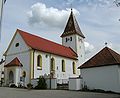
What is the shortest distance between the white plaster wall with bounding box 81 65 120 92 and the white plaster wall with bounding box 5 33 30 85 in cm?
1176

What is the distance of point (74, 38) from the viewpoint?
5022cm

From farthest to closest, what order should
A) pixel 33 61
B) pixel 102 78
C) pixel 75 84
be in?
1. pixel 33 61
2. pixel 75 84
3. pixel 102 78

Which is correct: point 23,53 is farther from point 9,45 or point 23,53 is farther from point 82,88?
point 82,88

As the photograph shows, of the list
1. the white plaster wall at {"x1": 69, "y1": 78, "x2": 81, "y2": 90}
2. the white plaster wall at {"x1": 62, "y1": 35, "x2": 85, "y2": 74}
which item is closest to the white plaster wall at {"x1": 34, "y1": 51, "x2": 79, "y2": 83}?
the white plaster wall at {"x1": 62, "y1": 35, "x2": 85, "y2": 74}

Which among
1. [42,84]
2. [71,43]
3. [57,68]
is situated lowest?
[42,84]

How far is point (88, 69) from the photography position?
1012 inches

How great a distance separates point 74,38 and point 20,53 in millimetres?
17481

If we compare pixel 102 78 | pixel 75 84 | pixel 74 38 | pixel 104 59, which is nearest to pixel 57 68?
pixel 74 38

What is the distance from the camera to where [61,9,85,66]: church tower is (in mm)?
49981

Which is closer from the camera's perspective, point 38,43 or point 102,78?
point 102,78

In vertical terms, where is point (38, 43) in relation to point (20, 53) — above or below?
above

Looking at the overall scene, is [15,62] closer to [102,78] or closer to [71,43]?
[102,78]

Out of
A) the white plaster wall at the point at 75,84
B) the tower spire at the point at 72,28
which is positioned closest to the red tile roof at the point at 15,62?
the white plaster wall at the point at 75,84

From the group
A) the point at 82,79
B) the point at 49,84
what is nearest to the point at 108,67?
the point at 82,79
